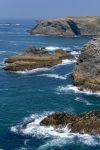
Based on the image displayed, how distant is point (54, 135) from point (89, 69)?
1275 inches

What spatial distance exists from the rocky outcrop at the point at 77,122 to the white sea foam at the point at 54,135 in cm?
92

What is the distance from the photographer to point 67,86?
94125 mm

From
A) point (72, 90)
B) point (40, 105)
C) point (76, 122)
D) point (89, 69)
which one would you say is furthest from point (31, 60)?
point (76, 122)

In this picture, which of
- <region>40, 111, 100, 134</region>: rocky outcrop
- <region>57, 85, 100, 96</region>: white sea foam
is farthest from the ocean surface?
<region>40, 111, 100, 134</region>: rocky outcrop

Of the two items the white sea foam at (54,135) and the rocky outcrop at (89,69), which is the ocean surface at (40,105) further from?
the rocky outcrop at (89,69)

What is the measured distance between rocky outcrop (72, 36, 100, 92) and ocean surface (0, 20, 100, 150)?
2.05 m

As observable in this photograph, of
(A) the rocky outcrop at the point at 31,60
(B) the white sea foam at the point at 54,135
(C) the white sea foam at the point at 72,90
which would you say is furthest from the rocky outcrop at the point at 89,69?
(B) the white sea foam at the point at 54,135

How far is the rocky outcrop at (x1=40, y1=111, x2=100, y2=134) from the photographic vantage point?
6331 centimetres

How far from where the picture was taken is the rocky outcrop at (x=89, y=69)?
89.1 m

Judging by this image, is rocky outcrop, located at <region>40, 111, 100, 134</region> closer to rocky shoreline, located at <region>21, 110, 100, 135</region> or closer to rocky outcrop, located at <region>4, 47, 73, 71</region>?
rocky shoreline, located at <region>21, 110, 100, 135</region>

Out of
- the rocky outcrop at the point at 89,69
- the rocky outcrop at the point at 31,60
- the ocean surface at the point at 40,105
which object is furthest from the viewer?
the rocky outcrop at the point at 31,60

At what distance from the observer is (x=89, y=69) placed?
9181cm

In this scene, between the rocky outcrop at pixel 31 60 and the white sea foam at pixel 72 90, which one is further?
the rocky outcrop at pixel 31 60

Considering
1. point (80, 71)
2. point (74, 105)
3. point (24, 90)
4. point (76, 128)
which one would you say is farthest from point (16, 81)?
point (76, 128)
